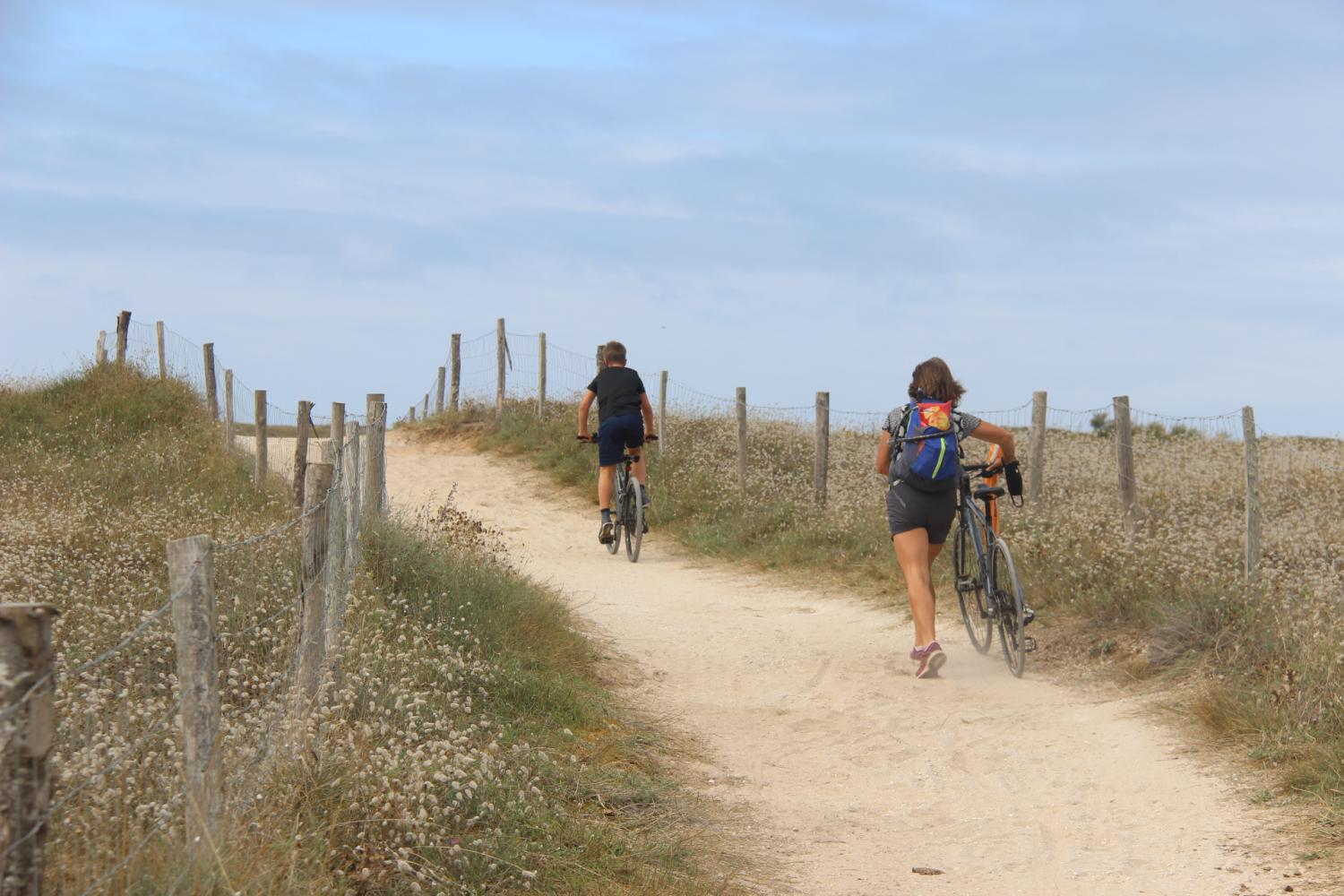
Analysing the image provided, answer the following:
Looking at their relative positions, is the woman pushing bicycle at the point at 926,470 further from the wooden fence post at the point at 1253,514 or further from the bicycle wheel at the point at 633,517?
the bicycle wheel at the point at 633,517

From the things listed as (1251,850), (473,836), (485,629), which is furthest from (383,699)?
(1251,850)

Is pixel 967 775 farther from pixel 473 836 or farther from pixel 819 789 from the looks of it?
pixel 473 836

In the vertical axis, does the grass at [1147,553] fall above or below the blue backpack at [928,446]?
below

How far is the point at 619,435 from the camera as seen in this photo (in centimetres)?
1289

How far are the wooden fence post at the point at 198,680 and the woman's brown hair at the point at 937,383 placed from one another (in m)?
4.81

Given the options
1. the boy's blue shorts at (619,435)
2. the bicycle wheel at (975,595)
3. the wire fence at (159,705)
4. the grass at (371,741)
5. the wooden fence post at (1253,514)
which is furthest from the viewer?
the boy's blue shorts at (619,435)

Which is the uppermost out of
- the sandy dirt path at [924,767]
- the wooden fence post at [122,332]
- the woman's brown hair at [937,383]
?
the wooden fence post at [122,332]

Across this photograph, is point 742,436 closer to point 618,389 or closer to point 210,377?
point 618,389

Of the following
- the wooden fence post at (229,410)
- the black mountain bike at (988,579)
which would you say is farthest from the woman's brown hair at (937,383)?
the wooden fence post at (229,410)

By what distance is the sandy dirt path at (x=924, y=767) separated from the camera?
15.8 ft

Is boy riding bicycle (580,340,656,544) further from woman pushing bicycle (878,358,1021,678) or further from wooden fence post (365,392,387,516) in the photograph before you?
woman pushing bicycle (878,358,1021,678)

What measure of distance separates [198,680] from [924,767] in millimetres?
3990

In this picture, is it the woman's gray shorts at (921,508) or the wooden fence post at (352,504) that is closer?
the wooden fence post at (352,504)

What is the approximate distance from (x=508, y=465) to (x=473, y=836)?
54.3ft
